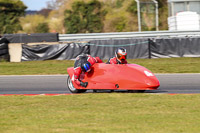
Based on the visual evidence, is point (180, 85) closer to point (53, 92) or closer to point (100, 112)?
point (53, 92)

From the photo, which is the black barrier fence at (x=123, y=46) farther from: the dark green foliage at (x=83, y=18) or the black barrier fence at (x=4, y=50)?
the dark green foliage at (x=83, y=18)

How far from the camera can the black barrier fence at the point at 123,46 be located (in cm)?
2123

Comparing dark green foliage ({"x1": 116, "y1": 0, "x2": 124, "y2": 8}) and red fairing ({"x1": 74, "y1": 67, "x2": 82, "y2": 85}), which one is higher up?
dark green foliage ({"x1": 116, "y1": 0, "x2": 124, "y2": 8})

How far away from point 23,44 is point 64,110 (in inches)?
595

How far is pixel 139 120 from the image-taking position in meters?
6.51

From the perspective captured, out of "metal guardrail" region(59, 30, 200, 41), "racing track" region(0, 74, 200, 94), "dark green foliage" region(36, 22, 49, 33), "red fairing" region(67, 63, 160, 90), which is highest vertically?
"dark green foliage" region(36, 22, 49, 33)

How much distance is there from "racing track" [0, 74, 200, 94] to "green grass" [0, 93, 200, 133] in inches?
64.0

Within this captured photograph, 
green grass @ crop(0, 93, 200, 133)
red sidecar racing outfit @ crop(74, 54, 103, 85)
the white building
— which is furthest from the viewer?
the white building

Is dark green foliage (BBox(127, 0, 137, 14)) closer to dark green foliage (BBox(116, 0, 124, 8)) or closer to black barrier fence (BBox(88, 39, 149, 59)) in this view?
dark green foliage (BBox(116, 0, 124, 8))

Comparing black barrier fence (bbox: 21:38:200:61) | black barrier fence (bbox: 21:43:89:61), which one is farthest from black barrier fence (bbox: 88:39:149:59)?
black barrier fence (bbox: 21:43:89:61)

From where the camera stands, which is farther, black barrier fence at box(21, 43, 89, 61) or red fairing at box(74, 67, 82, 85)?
black barrier fence at box(21, 43, 89, 61)

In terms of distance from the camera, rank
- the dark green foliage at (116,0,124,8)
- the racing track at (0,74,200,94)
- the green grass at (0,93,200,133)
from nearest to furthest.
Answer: the green grass at (0,93,200,133) → the racing track at (0,74,200,94) → the dark green foliage at (116,0,124,8)

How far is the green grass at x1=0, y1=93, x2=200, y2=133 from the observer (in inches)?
238

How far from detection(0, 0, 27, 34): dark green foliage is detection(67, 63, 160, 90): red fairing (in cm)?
2892
